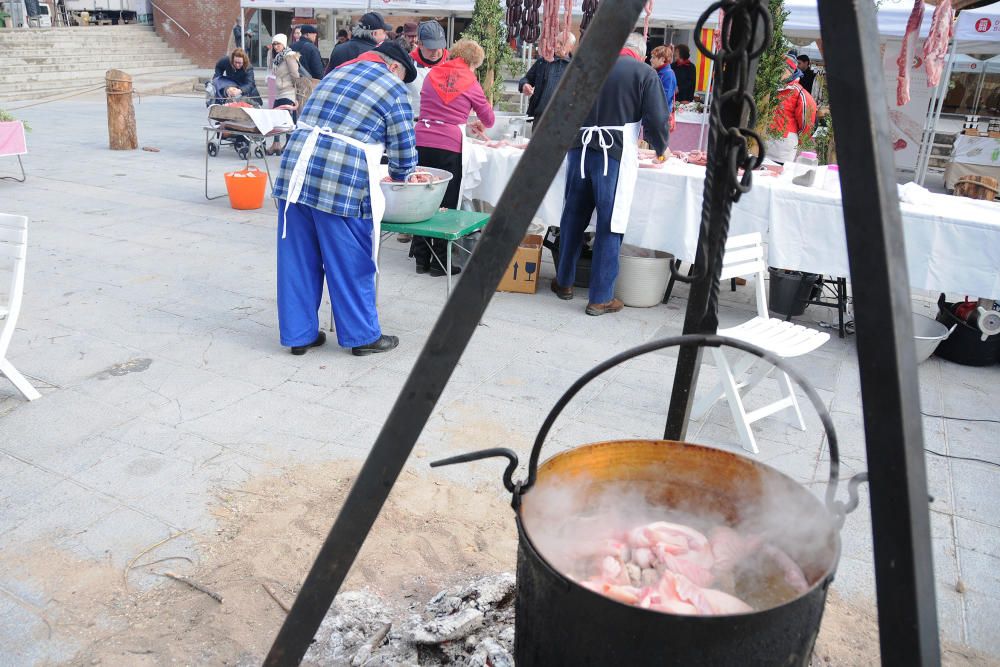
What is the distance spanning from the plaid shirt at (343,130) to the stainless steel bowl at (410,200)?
19.1 inches

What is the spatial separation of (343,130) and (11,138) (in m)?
6.39

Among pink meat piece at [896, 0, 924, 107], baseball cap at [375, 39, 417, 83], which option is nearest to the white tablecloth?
baseball cap at [375, 39, 417, 83]

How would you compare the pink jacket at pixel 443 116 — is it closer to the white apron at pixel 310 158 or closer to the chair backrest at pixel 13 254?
the white apron at pixel 310 158

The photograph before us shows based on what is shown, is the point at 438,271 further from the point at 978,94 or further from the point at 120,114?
the point at 978,94

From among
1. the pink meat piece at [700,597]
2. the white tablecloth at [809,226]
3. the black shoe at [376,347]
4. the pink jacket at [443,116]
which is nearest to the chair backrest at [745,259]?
the white tablecloth at [809,226]

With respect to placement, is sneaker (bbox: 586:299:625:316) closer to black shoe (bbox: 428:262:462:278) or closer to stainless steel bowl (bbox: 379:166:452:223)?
black shoe (bbox: 428:262:462:278)

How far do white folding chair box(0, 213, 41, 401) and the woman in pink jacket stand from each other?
9.79ft

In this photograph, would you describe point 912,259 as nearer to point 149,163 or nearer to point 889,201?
point 889,201

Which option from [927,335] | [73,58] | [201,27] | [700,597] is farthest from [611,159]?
[201,27]

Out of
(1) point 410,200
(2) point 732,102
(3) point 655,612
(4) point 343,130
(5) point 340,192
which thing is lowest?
(3) point 655,612

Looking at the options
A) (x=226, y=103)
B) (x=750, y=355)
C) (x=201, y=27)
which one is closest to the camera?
(x=750, y=355)

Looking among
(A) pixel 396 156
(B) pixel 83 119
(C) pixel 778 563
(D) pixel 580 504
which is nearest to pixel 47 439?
(A) pixel 396 156

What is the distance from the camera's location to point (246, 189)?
26.9 ft

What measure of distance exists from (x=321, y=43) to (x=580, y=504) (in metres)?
25.9
